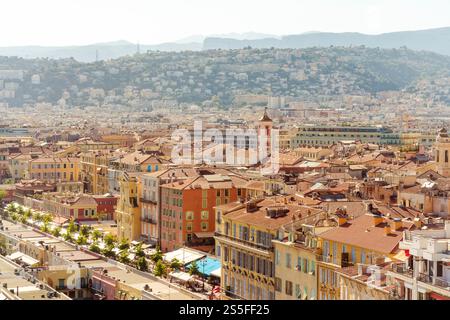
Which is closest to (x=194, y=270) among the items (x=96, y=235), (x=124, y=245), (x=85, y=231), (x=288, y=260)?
(x=124, y=245)

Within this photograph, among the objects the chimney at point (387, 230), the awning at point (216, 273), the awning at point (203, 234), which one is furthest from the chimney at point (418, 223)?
the awning at point (203, 234)

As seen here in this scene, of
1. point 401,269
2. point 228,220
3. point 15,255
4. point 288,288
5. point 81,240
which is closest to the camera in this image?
point 401,269

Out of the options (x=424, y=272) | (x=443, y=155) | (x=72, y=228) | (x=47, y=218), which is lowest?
(x=47, y=218)

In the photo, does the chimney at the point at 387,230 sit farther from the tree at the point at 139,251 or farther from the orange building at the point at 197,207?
the tree at the point at 139,251

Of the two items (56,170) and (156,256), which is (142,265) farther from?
(56,170)

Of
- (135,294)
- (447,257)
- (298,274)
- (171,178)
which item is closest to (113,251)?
(171,178)

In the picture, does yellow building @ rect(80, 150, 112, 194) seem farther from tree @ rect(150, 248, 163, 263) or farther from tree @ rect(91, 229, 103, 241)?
tree @ rect(150, 248, 163, 263)

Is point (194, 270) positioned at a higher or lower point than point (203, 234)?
higher
